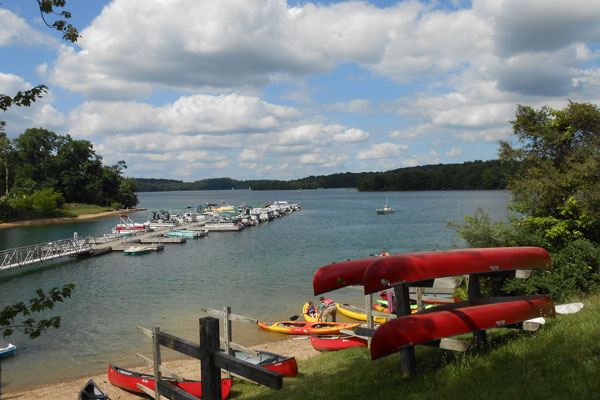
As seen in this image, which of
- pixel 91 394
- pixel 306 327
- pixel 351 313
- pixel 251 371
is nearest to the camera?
pixel 251 371

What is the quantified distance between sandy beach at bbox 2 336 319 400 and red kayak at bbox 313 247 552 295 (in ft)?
21.8

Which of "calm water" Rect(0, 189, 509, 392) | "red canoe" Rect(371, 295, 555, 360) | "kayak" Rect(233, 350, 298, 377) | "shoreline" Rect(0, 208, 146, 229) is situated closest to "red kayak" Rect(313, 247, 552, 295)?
"red canoe" Rect(371, 295, 555, 360)

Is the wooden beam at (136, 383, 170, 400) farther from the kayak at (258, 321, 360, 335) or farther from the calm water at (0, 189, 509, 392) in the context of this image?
the kayak at (258, 321, 360, 335)

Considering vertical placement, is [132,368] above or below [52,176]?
below

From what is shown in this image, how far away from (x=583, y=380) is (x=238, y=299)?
19.9 meters

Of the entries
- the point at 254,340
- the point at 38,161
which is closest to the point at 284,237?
the point at 254,340

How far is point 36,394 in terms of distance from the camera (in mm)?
12695

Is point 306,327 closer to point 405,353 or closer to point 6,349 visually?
point 405,353

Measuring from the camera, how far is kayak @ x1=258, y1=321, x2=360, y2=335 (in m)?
15.2

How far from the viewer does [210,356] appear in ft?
16.0

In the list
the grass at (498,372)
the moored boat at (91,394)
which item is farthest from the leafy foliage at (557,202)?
the moored boat at (91,394)

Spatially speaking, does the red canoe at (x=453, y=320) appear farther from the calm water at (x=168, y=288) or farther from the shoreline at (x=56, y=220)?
the shoreline at (x=56, y=220)

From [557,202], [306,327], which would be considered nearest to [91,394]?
[306,327]

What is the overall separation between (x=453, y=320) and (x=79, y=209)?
337ft
